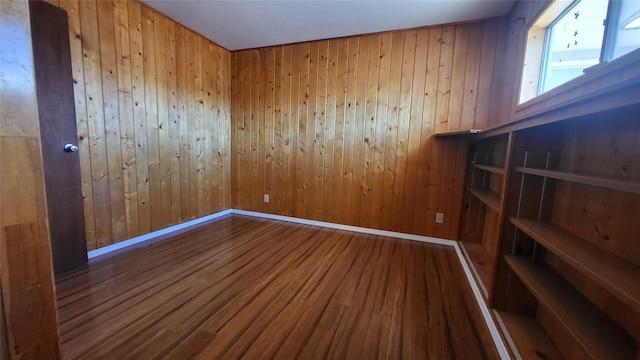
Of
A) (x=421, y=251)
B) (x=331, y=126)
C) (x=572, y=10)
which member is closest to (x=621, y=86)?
(x=572, y=10)

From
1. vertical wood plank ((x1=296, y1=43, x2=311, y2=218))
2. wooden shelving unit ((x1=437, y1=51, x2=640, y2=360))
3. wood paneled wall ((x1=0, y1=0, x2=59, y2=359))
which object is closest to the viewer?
wood paneled wall ((x1=0, y1=0, x2=59, y2=359))

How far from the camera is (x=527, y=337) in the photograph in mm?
1371

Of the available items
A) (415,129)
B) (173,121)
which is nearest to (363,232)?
(415,129)

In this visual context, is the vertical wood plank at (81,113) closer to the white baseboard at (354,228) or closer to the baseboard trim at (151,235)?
the baseboard trim at (151,235)

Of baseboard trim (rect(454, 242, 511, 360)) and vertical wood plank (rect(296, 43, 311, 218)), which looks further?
vertical wood plank (rect(296, 43, 311, 218))

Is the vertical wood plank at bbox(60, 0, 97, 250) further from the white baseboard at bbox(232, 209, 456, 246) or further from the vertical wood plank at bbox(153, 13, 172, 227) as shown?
the white baseboard at bbox(232, 209, 456, 246)

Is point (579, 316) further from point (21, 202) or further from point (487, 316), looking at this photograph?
point (21, 202)

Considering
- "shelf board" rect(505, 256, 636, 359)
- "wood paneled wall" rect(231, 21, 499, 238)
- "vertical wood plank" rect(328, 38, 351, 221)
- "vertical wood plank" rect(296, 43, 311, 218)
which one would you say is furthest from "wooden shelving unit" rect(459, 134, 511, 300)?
"vertical wood plank" rect(296, 43, 311, 218)

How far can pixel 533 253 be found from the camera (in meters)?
1.54

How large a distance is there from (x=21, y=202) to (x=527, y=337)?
2105 millimetres

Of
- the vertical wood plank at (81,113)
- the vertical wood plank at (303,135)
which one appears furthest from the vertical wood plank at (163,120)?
the vertical wood plank at (303,135)

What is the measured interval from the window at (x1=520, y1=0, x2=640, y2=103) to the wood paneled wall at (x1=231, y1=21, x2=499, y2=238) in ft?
2.24

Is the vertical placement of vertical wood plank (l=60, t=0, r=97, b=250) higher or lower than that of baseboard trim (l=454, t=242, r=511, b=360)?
higher

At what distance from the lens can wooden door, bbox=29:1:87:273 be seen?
187 centimetres
